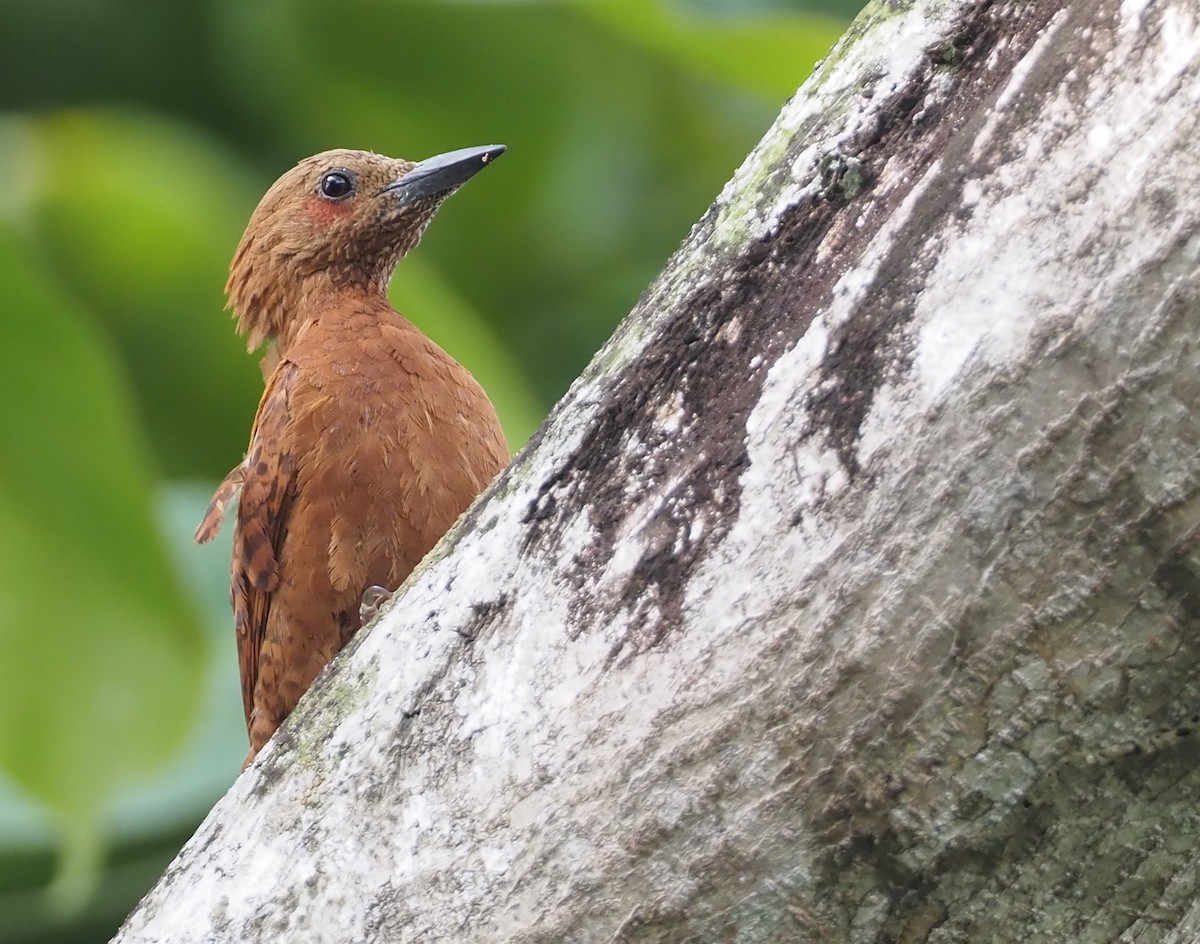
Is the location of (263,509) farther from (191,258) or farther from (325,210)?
(191,258)

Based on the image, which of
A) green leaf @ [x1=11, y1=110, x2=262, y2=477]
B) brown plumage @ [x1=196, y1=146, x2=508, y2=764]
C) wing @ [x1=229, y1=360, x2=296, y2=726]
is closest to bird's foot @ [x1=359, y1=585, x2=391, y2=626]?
brown plumage @ [x1=196, y1=146, x2=508, y2=764]

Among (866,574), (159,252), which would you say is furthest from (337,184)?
(866,574)

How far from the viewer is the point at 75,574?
14.6 ft

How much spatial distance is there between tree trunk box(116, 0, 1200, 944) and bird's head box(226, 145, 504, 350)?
2.13 meters

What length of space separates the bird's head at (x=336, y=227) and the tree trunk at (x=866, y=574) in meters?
2.13

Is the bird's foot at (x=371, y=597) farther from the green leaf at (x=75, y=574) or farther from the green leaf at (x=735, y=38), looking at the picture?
the green leaf at (x=735, y=38)

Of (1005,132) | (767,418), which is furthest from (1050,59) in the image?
(767,418)

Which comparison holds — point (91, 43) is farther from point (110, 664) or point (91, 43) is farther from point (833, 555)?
point (833, 555)

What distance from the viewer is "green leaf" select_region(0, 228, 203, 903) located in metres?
4.12

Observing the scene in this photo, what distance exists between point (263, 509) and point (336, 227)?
0.94 metres

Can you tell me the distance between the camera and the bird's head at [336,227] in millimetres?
3891

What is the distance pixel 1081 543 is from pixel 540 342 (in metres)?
4.70

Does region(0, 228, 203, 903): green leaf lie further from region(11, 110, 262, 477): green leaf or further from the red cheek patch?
the red cheek patch

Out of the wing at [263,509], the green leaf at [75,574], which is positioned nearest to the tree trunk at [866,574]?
the wing at [263,509]
